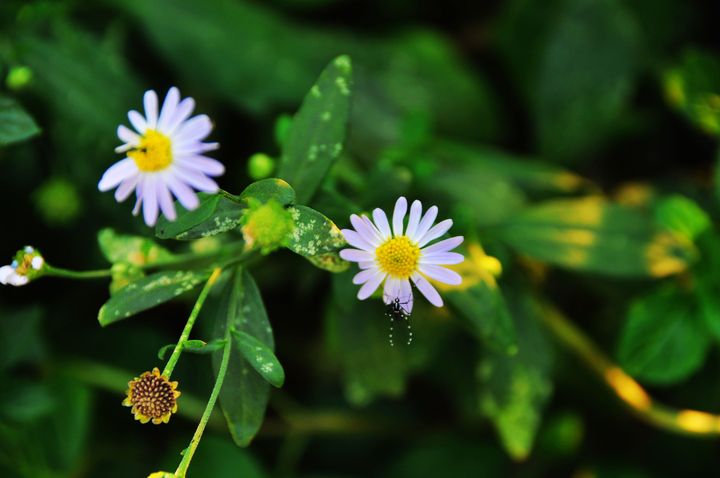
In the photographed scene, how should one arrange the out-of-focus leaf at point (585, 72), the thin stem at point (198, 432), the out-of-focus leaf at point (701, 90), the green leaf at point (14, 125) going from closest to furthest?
the thin stem at point (198, 432)
the green leaf at point (14, 125)
the out-of-focus leaf at point (701, 90)
the out-of-focus leaf at point (585, 72)

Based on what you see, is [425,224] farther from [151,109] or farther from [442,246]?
[151,109]

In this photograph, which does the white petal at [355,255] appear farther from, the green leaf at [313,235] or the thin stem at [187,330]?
the thin stem at [187,330]

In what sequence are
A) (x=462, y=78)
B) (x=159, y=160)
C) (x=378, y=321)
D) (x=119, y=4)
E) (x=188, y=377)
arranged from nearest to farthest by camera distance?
(x=159, y=160)
(x=378, y=321)
(x=188, y=377)
(x=119, y=4)
(x=462, y=78)

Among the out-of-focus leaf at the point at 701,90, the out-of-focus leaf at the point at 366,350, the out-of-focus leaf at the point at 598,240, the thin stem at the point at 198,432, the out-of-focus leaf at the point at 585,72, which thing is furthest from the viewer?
the out-of-focus leaf at the point at 585,72

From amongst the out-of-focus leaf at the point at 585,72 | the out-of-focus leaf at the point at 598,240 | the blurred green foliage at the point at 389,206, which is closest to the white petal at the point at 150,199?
the blurred green foliage at the point at 389,206

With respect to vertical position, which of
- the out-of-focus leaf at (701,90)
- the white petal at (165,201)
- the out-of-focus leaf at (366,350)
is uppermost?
the out-of-focus leaf at (701,90)

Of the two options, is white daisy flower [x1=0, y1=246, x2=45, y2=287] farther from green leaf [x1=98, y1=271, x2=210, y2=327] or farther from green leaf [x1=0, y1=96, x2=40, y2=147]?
green leaf [x1=0, y1=96, x2=40, y2=147]

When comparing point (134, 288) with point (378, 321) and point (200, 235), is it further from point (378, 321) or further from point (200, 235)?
point (378, 321)

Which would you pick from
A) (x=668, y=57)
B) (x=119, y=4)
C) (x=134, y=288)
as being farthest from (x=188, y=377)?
(x=668, y=57)

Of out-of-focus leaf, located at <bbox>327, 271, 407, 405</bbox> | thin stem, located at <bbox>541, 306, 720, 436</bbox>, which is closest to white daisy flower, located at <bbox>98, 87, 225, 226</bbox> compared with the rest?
out-of-focus leaf, located at <bbox>327, 271, 407, 405</bbox>
